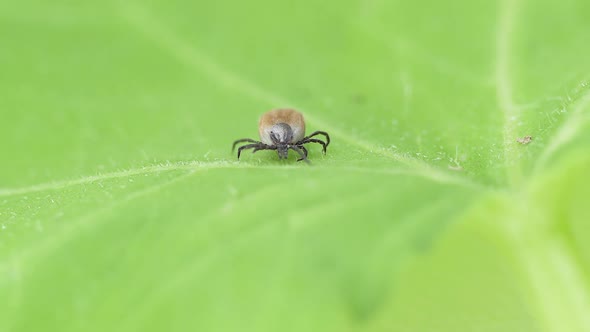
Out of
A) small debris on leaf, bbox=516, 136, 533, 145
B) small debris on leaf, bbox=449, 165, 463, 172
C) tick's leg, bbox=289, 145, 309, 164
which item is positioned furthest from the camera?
tick's leg, bbox=289, 145, 309, 164

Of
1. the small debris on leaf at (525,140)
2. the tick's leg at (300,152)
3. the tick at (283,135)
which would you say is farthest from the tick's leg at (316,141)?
the small debris on leaf at (525,140)

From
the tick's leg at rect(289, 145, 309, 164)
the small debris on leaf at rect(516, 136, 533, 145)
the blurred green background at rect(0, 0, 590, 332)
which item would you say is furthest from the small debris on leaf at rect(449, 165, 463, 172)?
the tick's leg at rect(289, 145, 309, 164)

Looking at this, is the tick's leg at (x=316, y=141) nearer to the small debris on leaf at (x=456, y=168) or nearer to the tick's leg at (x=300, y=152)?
the tick's leg at (x=300, y=152)

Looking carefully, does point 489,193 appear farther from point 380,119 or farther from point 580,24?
point 580,24

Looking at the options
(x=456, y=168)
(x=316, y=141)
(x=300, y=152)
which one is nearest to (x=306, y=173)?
(x=456, y=168)

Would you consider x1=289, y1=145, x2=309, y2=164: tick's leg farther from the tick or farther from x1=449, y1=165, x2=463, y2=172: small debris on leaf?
x1=449, y1=165, x2=463, y2=172: small debris on leaf
